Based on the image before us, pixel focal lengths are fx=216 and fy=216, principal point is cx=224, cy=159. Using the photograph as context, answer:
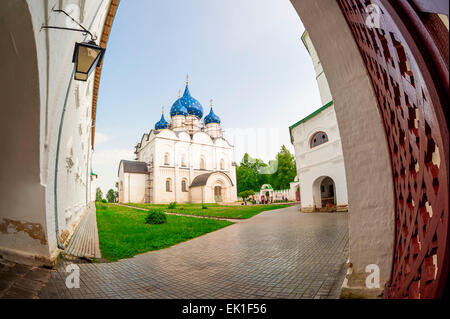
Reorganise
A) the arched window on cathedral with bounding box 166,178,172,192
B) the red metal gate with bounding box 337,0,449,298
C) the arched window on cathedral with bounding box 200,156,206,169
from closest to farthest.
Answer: the red metal gate with bounding box 337,0,449,298 → the arched window on cathedral with bounding box 166,178,172,192 → the arched window on cathedral with bounding box 200,156,206,169

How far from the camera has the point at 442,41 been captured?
1.01 metres

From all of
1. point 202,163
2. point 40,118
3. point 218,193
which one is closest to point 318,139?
point 40,118

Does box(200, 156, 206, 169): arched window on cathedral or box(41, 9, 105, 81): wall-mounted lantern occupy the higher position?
box(200, 156, 206, 169): arched window on cathedral

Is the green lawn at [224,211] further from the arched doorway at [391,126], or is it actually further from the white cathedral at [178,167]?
the white cathedral at [178,167]

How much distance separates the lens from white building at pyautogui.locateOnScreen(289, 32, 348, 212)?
13.1 meters

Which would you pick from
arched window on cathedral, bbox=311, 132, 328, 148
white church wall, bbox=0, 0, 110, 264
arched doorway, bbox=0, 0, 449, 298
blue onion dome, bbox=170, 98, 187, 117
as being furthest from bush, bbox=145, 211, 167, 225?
blue onion dome, bbox=170, 98, 187, 117

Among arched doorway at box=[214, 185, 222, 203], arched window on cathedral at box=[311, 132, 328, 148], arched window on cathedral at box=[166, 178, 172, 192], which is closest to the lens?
arched window on cathedral at box=[311, 132, 328, 148]

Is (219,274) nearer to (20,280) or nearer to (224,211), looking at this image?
(20,280)

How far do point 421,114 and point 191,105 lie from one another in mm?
46680

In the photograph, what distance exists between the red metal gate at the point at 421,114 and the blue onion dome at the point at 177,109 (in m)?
44.8

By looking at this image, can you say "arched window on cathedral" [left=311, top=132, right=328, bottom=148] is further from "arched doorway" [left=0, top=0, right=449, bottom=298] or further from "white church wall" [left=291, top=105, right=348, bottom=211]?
"arched doorway" [left=0, top=0, right=449, bottom=298]

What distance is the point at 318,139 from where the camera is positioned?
14688mm
